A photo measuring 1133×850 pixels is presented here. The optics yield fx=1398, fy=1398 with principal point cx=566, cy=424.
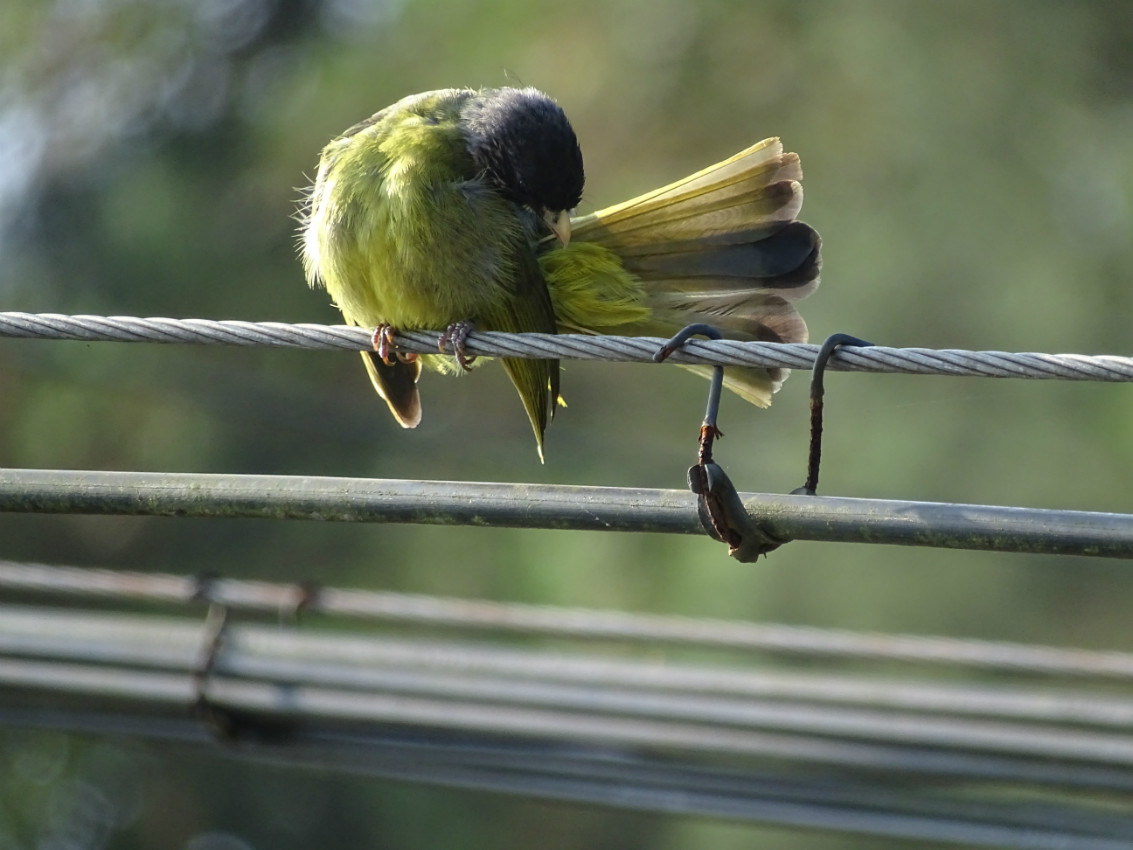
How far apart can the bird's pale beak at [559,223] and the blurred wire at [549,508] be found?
1509 millimetres

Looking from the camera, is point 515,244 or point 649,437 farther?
point 649,437

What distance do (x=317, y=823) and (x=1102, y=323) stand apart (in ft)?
19.6

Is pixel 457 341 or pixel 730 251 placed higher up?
pixel 730 251

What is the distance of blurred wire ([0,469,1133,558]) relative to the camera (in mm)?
2088

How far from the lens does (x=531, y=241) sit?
384 cm

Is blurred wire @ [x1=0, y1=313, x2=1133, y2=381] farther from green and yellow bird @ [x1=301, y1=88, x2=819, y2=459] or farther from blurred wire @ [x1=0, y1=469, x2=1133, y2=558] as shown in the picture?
green and yellow bird @ [x1=301, y1=88, x2=819, y2=459]

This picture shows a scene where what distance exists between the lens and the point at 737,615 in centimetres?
852

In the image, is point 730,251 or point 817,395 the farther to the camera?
point 730,251

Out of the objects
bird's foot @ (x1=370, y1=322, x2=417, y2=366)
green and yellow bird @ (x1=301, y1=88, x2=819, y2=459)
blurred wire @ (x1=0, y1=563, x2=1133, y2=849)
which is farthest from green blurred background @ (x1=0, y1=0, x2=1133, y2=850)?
bird's foot @ (x1=370, y1=322, x2=417, y2=366)

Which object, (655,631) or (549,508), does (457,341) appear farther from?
(655,631)

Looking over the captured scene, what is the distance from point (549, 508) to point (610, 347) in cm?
34

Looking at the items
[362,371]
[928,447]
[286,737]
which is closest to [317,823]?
[362,371]

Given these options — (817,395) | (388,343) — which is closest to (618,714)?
(388,343)

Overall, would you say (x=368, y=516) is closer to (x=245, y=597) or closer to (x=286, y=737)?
(x=245, y=597)
